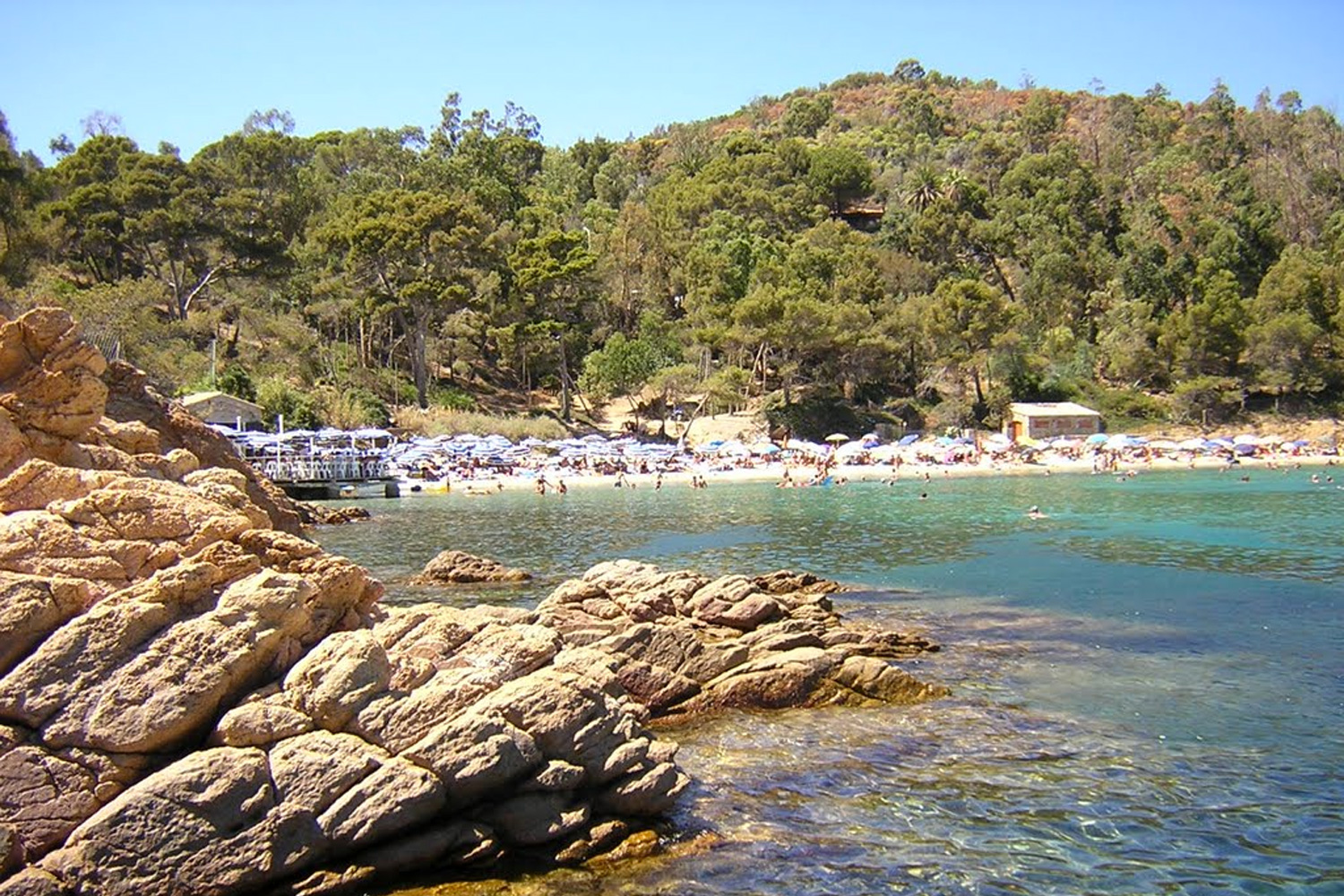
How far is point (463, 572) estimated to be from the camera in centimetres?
2314

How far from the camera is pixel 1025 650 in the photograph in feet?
52.9

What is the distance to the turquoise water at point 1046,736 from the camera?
8.48 meters

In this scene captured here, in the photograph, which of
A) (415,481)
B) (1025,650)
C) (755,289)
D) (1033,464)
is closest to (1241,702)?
(1025,650)

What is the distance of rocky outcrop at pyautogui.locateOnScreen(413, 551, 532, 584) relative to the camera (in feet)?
75.4

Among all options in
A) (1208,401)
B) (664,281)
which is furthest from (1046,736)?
(664,281)

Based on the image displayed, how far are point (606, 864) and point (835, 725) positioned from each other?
4469mm

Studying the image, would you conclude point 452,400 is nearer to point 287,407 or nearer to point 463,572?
point 287,407

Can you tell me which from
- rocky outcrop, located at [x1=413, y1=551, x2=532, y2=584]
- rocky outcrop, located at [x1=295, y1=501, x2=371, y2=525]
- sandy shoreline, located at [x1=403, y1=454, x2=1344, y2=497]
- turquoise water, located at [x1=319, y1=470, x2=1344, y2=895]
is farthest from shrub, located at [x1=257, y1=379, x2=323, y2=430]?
rocky outcrop, located at [x1=413, y1=551, x2=532, y2=584]

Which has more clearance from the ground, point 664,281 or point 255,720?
point 664,281

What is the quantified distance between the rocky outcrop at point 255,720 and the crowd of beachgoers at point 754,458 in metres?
41.2

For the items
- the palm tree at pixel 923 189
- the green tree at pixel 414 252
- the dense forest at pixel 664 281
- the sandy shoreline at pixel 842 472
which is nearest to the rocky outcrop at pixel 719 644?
the sandy shoreline at pixel 842 472

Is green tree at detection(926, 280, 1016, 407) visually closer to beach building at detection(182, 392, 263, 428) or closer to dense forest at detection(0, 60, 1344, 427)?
dense forest at detection(0, 60, 1344, 427)

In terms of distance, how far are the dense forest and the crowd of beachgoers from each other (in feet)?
17.1

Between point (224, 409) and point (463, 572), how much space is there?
3039cm
